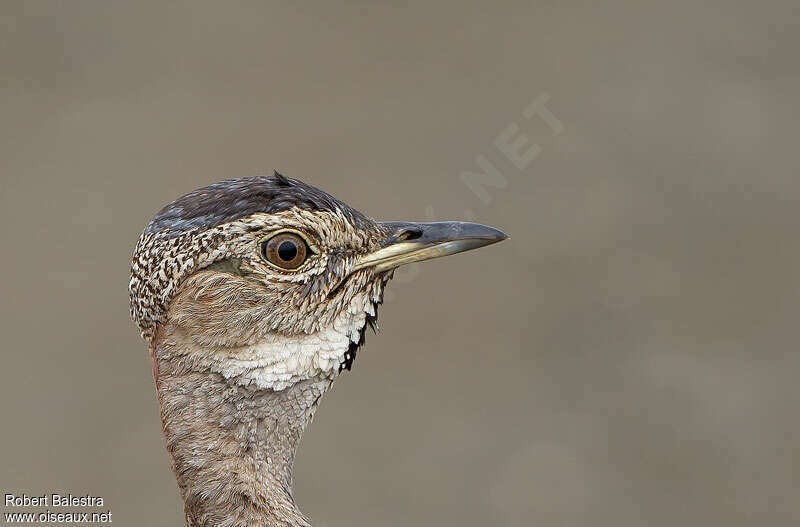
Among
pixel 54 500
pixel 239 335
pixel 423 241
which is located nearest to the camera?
pixel 239 335

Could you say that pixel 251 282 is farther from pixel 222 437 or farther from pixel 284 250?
pixel 222 437

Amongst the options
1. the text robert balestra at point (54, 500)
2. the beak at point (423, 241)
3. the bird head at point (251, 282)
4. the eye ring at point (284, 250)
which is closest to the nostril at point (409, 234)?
the beak at point (423, 241)

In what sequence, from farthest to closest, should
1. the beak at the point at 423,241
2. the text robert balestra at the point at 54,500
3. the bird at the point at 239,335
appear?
the text robert balestra at the point at 54,500, the beak at the point at 423,241, the bird at the point at 239,335

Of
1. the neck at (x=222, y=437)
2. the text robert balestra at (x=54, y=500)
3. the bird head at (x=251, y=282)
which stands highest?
the bird head at (x=251, y=282)

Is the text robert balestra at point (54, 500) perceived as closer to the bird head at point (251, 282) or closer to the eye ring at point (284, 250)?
the bird head at point (251, 282)

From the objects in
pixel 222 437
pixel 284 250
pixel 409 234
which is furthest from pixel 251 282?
A: pixel 409 234

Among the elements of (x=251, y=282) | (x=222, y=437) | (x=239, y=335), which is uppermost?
(x=251, y=282)

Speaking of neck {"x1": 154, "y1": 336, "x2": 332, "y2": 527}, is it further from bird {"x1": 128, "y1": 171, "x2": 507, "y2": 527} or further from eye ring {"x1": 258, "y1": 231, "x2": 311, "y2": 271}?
eye ring {"x1": 258, "y1": 231, "x2": 311, "y2": 271}

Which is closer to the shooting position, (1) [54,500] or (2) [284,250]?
(2) [284,250]
